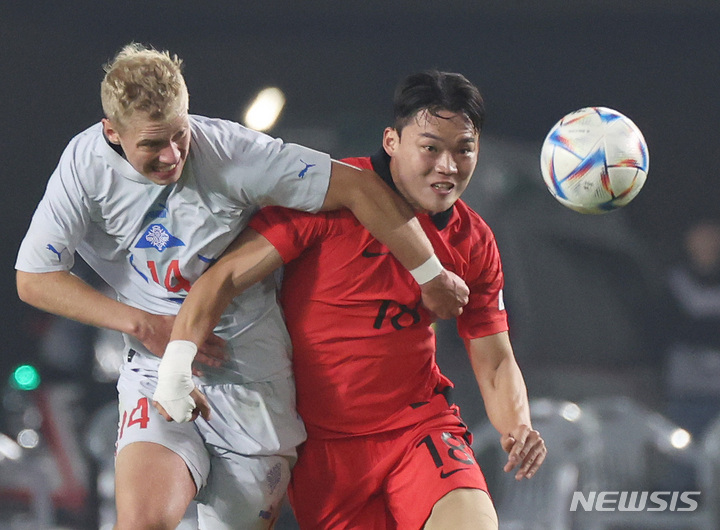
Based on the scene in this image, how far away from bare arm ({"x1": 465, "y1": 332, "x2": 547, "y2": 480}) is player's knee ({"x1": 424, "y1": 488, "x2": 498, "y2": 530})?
0.11 metres

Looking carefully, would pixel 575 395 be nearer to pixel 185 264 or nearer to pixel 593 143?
pixel 593 143

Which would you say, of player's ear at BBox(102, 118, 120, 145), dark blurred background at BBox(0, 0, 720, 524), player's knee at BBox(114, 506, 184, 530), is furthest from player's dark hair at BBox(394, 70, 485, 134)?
dark blurred background at BBox(0, 0, 720, 524)

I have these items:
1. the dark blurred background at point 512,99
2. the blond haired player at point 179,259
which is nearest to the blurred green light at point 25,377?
A: the dark blurred background at point 512,99

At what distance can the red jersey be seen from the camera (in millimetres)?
2086

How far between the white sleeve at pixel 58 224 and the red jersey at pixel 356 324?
16.0 inches

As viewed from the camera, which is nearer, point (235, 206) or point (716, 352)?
point (235, 206)

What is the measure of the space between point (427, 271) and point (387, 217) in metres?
0.15

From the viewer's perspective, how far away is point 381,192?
1.98m

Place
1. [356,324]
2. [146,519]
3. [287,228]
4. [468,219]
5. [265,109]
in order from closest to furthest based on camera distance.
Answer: [146,519]
[287,228]
[356,324]
[468,219]
[265,109]

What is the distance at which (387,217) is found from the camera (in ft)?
6.41

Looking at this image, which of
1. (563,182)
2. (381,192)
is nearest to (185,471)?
(381,192)

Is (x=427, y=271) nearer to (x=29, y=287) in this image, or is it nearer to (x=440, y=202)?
(x=440, y=202)

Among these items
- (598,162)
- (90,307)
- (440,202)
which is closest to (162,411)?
(90,307)

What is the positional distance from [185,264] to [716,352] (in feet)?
8.40
